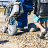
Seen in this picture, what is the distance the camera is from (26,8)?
2.55 metres

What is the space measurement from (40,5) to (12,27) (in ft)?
4.10

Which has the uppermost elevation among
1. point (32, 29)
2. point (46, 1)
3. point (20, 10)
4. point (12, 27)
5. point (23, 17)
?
point (46, 1)

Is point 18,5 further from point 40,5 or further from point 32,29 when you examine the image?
point 32,29

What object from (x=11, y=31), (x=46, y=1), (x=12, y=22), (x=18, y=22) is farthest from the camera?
(x=12, y=22)

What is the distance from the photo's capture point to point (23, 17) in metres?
2.87

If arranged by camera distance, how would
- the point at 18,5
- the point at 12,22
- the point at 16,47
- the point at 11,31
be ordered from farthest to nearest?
the point at 12,22 → the point at 11,31 → the point at 18,5 → the point at 16,47

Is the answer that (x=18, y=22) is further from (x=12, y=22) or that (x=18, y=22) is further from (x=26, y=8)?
(x=26, y=8)

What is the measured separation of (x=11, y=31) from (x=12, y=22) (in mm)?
557

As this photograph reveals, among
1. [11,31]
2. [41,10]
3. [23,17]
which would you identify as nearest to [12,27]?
[11,31]

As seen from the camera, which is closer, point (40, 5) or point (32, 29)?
point (40, 5)

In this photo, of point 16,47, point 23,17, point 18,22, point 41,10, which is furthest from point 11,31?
point 41,10

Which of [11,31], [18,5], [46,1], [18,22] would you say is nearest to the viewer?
[46,1]

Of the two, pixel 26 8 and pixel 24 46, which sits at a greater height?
pixel 26 8

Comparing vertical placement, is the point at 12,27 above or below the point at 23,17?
below
